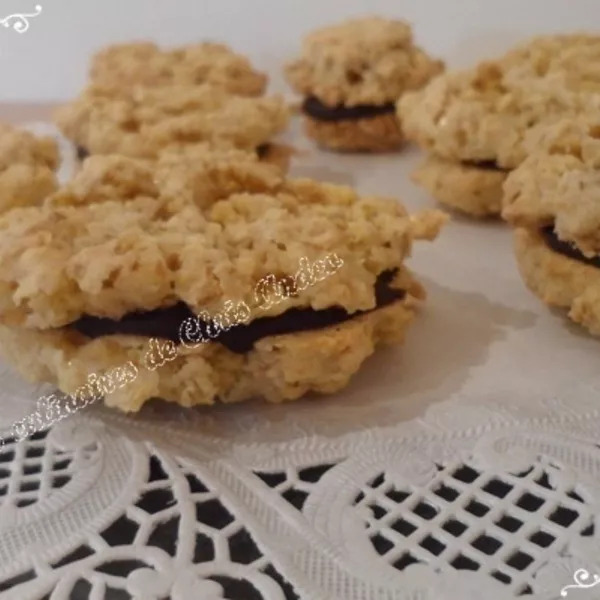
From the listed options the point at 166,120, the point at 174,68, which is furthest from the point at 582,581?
the point at 174,68

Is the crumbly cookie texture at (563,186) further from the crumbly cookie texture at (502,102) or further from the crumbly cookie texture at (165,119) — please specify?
the crumbly cookie texture at (165,119)

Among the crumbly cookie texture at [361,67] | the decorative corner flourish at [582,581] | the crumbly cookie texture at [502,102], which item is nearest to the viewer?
the decorative corner flourish at [582,581]

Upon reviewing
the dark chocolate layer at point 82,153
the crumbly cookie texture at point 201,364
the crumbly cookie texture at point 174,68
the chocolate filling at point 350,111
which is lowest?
the crumbly cookie texture at point 201,364

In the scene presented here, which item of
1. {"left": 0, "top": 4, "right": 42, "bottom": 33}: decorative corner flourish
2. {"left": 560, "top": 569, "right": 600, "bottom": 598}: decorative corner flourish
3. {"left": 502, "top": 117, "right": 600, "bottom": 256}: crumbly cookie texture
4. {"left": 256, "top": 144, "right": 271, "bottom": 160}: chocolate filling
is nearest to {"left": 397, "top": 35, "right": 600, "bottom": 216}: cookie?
{"left": 502, "top": 117, "right": 600, "bottom": 256}: crumbly cookie texture

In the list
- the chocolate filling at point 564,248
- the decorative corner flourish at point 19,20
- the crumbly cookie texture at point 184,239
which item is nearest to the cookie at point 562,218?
the chocolate filling at point 564,248

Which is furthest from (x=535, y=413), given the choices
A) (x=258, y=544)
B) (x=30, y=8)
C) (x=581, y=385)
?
(x=30, y=8)

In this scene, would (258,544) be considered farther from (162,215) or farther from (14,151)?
(14,151)
